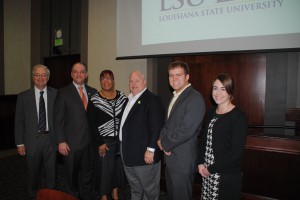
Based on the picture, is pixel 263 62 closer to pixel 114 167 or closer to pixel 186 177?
pixel 186 177

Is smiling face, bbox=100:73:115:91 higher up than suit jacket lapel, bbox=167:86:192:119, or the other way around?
smiling face, bbox=100:73:115:91

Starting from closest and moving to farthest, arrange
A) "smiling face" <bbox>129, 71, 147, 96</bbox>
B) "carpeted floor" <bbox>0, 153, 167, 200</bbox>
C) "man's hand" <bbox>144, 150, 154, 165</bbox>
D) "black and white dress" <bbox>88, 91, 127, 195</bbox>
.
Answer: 1. "man's hand" <bbox>144, 150, 154, 165</bbox>
2. "smiling face" <bbox>129, 71, 147, 96</bbox>
3. "black and white dress" <bbox>88, 91, 127, 195</bbox>
4. "carpeted floor" <bbox>0, 153, 167, 200</bbox>

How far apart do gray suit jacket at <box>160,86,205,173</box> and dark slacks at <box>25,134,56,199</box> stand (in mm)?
1325

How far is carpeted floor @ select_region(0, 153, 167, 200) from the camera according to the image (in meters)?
3.03

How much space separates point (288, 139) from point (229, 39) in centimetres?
124

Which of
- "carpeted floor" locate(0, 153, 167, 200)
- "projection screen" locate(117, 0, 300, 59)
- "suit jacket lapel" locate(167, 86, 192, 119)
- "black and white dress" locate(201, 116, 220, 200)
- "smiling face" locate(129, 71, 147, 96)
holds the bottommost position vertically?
"carpeted floor" locate(0, 153, 167, 200)

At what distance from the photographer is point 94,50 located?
4457mm

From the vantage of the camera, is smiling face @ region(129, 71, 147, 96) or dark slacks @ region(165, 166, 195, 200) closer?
dark slacks @ region(165, 166, 195, 200)

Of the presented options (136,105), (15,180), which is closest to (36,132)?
(136,105)

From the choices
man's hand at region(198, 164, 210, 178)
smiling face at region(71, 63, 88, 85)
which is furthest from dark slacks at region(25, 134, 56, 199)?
man's hand at region(198, 164, 210, 178)

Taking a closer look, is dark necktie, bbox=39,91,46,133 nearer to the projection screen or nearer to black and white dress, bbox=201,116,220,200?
the projection screen

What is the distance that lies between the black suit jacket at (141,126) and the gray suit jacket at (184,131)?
0.17 meters

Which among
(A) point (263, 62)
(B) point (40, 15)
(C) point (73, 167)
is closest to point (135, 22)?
(A) point (263, 62)

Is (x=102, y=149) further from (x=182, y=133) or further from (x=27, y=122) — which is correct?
(x=182, y=133)
